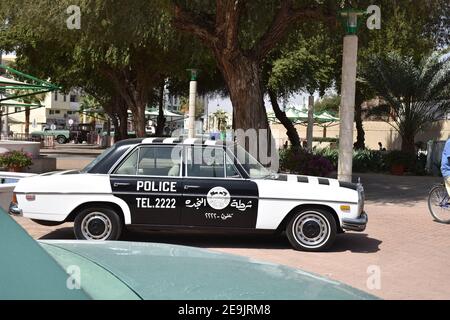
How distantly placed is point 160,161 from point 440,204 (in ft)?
18.9

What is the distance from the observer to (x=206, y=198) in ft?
24.5

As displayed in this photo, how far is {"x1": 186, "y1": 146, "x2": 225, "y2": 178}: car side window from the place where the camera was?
762cm

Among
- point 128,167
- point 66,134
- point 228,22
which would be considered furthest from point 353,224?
point 66,134

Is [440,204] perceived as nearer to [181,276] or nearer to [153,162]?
[153,162]

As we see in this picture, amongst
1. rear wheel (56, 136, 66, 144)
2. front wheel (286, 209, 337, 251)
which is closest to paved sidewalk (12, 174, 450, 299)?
front wheel (286, 209, 337, 251)

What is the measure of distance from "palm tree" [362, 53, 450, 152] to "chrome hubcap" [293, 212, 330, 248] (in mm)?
14774

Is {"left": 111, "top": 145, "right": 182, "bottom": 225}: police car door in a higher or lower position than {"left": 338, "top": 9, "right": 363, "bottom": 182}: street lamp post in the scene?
lower

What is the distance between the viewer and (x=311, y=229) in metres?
7.61

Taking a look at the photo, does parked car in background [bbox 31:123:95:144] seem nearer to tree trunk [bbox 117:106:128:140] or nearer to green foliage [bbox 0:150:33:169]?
tree trunk [bbox 117:106:128:140]

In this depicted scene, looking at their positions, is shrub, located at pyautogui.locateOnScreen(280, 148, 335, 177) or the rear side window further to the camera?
shrub, located at pyautogui.locateOnScreen(280, 148, 335, 177)

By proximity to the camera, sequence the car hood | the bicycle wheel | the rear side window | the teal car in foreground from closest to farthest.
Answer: the teal car in foreground < the car hood < the rear side window < the bicycle wheel
